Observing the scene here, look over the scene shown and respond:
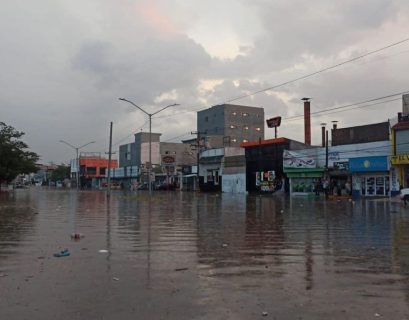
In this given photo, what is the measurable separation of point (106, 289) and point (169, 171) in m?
95.8

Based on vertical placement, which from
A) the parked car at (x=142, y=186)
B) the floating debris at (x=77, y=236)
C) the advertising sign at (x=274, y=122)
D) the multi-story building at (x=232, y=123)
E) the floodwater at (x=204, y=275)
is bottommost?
the floodwater at (x=204, y=275)

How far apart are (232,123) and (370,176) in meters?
73.5

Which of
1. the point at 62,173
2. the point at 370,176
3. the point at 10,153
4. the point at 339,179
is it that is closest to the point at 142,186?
the point at 10,153

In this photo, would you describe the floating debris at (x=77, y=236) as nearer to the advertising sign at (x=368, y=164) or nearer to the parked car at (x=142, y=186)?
the advertising sign at (x=368, y=164)

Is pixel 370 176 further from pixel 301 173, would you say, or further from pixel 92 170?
pixel 92 170

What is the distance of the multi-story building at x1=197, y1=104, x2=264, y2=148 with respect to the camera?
123m

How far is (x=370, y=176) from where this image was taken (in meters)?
52.9

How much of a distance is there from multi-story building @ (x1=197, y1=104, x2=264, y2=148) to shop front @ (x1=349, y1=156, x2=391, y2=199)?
6514 cm

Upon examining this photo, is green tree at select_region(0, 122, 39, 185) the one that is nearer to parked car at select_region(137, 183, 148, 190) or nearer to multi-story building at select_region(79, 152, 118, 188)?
parked car at select_region(137, 183, 148, 190)

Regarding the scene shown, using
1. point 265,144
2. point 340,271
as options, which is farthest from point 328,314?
point 265,144

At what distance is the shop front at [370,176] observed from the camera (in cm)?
5081

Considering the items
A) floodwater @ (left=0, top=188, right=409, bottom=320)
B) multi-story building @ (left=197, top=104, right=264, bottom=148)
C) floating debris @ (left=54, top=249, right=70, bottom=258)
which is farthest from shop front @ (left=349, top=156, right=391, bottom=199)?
multi-story building @ (left=197, top=104, right=264, bottom=148)

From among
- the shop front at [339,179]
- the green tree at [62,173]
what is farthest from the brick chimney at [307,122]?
the green tree at [62,173]

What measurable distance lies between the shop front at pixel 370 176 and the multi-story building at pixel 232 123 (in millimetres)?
65141
